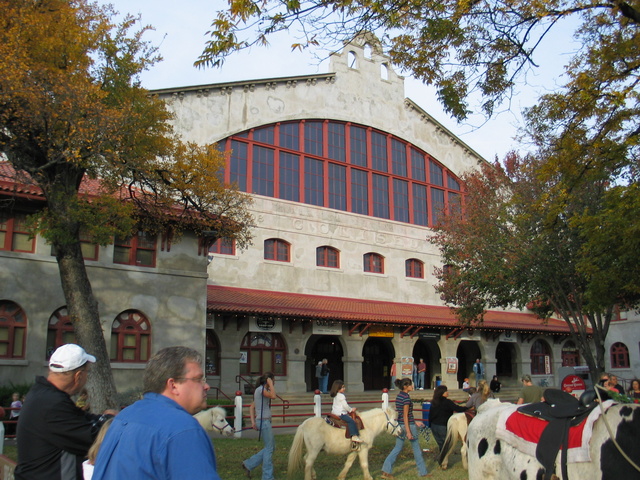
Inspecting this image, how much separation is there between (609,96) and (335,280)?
24.6 m

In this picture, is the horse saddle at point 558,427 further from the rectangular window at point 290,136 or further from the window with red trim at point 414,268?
the window with red trim at point 414,268

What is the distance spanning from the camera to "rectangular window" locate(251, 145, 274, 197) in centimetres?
3259

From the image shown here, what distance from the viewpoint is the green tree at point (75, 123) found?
13344 mm

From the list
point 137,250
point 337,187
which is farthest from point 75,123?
point 337,187

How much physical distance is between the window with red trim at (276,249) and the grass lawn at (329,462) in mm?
16008

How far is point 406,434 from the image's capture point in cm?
1192

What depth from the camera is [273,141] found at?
3378 cm

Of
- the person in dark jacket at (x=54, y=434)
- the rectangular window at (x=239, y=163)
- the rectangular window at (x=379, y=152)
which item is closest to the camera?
the person in dark jacket at (x=54, y=434)

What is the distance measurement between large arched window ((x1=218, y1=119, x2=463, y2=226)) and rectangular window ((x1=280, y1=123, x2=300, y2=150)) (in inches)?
2.3

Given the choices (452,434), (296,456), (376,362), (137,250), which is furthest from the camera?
(376,362)

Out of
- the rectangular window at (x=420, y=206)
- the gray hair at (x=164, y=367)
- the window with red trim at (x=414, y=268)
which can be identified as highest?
the rectangular window at (x=420, y=206)

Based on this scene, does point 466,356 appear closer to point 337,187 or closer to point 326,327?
point 326,327

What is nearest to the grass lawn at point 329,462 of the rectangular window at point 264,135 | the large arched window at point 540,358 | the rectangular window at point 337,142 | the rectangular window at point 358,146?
the rectangular window at point 264,135

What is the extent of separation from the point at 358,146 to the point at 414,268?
28.6ft
